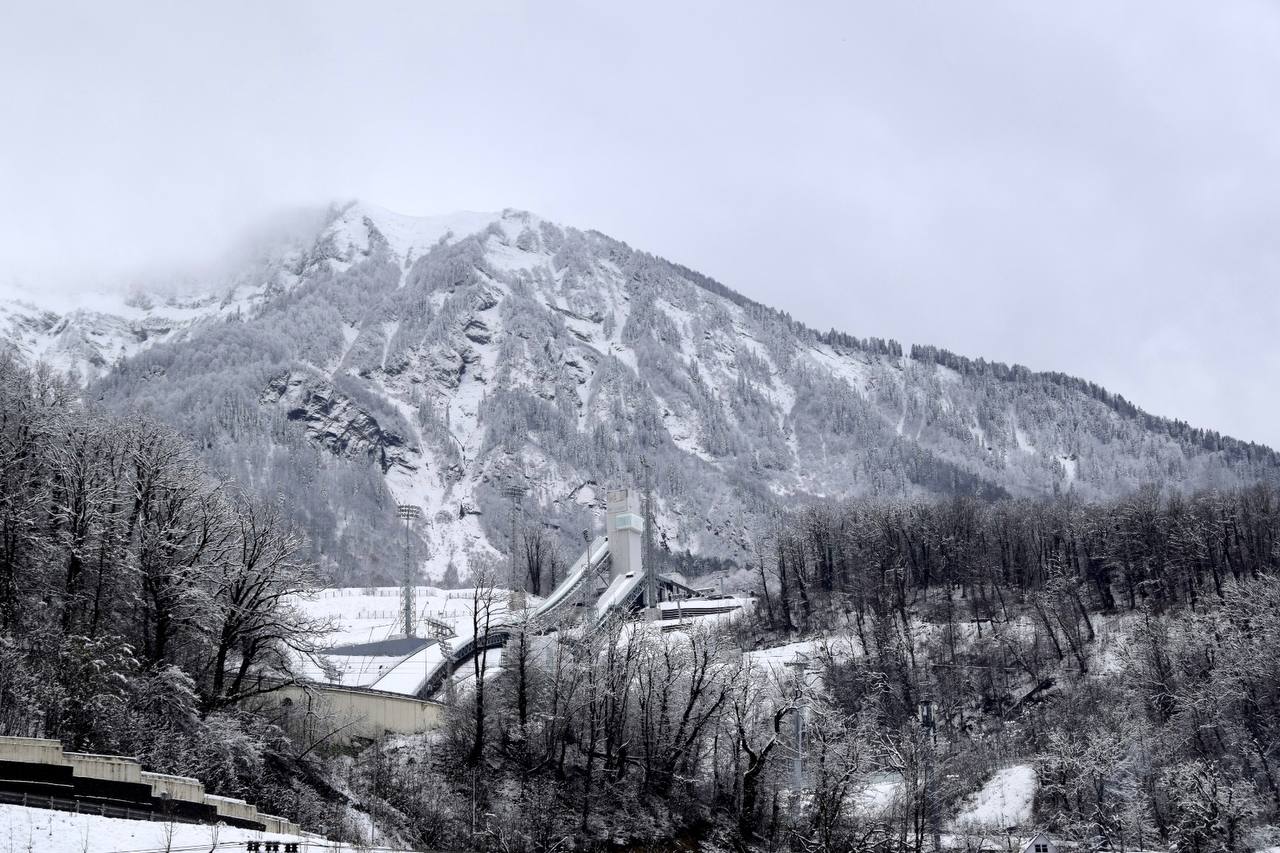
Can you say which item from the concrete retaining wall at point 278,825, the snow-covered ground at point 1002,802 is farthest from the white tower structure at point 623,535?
the concrete retaining wall at point 278,825

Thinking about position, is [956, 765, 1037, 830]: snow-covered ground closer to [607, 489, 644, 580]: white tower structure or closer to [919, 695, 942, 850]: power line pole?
[919, 695, 942, 850]: power line pole

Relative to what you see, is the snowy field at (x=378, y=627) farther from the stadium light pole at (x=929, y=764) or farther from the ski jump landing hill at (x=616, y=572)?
the stadium light pole at (x=929, y=764)

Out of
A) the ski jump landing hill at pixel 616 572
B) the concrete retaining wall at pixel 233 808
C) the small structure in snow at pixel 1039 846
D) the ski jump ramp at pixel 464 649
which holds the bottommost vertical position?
the small structure in snow at pixel 1039 846

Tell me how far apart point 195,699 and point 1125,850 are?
38821 mm

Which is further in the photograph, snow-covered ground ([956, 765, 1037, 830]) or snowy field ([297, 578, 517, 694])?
snowy field ([297, 578, 517, 694])

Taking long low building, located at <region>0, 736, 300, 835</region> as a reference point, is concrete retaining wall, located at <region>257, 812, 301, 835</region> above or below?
below

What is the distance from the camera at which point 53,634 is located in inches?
1454

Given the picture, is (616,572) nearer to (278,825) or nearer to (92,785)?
(278,825)

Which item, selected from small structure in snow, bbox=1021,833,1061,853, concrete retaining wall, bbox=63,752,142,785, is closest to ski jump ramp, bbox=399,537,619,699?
concrete retaining wall, bbox=63,752,142,785

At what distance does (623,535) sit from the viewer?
380ft

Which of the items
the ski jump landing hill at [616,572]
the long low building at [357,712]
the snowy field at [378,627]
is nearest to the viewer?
the long low building at [357,712]

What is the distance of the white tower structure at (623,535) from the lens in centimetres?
11512

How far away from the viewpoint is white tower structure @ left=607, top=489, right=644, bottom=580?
378 ft

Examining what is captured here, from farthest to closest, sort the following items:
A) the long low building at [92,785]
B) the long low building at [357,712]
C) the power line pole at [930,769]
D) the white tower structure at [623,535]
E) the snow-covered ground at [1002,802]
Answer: the white tower structure at [623,535], the snow-covered ground at [1002,802], the power line pole at [930,769], the long low building at [357,712], the long low building at [92,785]
